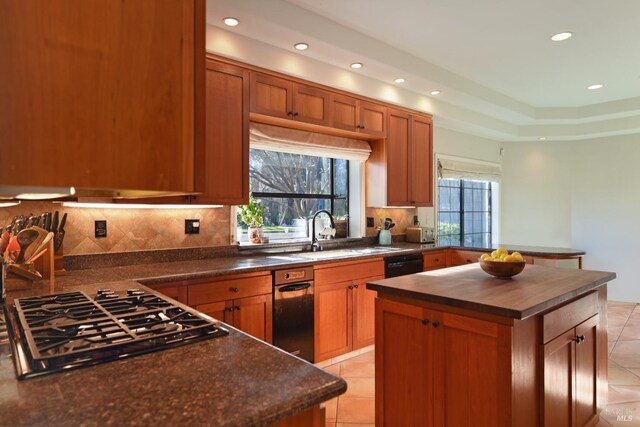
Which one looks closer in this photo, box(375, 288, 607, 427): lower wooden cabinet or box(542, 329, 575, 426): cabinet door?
box(375, 288, 607, 427): lower wooden cabinet

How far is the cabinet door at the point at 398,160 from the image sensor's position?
4.27 m

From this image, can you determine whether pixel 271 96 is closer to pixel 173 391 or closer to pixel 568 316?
pixel 568 316

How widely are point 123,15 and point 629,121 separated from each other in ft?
22.1

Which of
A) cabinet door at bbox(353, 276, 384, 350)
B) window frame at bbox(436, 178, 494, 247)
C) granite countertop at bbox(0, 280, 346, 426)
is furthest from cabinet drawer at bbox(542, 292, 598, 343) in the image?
window frame at bbox(436, 178, 494, 247)

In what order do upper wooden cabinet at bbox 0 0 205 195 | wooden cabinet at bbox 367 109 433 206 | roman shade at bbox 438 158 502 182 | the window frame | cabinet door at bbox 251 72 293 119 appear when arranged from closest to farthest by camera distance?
upper wooden cabinet at bbox 0 0 205 195 → cabinet door at bbox 251 72 293 119 → wooden cabinet at bbox 367 109 433 206 → roman shade at bbox 438 158 502 182 → the window frame

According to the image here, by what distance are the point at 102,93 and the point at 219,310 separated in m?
2.18

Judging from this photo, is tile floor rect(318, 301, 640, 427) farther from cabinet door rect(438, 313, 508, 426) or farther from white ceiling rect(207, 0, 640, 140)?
white ceiling rect(207, 0, 640, 140)

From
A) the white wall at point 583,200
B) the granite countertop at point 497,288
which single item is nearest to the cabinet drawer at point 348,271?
the granite countertop at point 497,288

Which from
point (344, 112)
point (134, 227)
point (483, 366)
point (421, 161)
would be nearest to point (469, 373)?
point (483, 366)

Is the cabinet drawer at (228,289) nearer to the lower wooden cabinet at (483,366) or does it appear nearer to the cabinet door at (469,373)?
the lower wooden cabinet at (483,366)

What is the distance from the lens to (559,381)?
1968 millimetres

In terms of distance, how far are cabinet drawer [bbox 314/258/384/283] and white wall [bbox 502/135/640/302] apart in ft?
12.3

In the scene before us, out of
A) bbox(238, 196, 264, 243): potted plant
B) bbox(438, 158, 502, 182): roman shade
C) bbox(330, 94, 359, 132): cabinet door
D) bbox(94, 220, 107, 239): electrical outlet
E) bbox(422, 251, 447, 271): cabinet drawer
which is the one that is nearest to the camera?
bbox(94, 220, 107, 239): electrical outlet

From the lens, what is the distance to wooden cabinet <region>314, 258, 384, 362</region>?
3.21 metres
